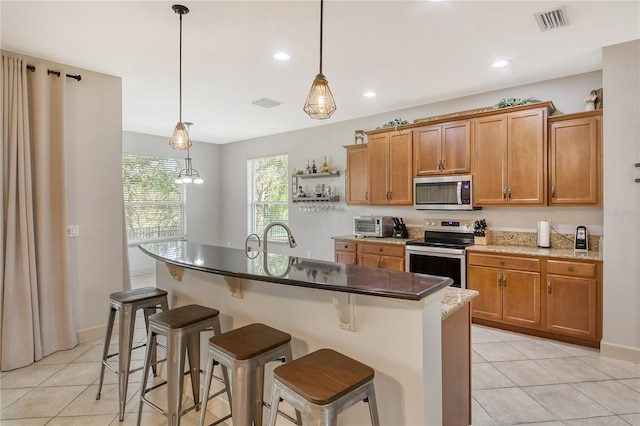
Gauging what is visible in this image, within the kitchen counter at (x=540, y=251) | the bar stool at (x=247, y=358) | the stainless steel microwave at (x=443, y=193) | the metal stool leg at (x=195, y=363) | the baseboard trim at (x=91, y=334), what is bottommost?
the baseboard trim at (x=91, y=334)

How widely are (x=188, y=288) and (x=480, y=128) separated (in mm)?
3534

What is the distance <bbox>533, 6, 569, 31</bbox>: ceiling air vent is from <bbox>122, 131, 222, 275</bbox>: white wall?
20.6 ft

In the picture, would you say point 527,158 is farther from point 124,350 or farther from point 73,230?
point 73,230

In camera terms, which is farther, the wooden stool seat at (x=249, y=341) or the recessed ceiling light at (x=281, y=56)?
the recessed ceiling light at (x=281, y=56)

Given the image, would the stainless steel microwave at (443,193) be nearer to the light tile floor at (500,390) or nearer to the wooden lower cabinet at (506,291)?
the wooden lower cabinet at (506,291)

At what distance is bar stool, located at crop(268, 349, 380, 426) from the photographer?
4.07 feet

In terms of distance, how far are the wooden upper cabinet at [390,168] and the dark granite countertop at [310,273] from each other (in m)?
2.75

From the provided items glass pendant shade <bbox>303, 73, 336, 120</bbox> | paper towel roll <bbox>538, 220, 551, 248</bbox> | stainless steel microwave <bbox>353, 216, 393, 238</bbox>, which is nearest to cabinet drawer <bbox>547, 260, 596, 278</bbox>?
paper towel roll <bbox>538, 220, 551, 248</bbox>

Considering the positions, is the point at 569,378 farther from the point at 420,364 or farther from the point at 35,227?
the point at 35,227

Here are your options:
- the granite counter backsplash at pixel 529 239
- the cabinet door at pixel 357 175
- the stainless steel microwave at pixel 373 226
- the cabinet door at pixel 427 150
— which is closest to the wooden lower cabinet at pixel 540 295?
the granite counter backsplash at pixel 529 239

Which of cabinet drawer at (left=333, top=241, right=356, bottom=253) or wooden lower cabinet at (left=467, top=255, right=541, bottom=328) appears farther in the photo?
cabinet drawer at (left=333, top=241, right=356, bottom=253)

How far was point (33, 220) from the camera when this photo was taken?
121 inches

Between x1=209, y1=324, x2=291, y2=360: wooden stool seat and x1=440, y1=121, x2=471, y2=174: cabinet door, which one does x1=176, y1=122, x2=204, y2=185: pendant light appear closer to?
x1=440, y1=121, x2=471, y2=174: cabinet door

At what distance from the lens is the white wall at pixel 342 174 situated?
377cm
